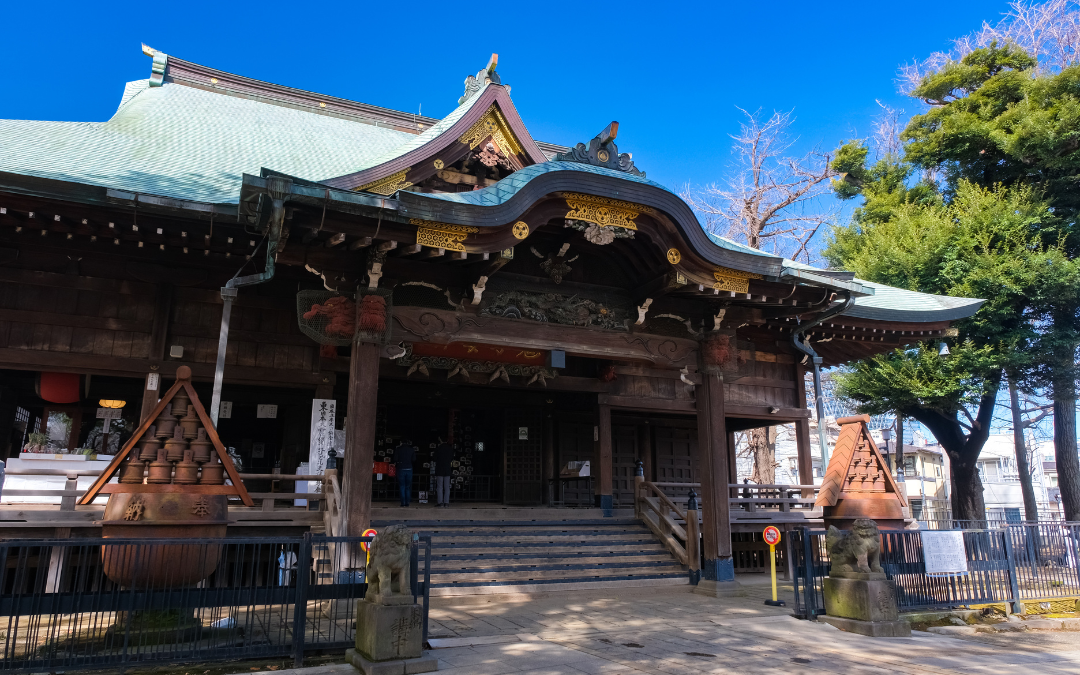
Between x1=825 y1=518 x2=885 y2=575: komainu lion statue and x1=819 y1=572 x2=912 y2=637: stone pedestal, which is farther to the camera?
x1=825 y1=518 x2=885 y2=575: komainu lion statue

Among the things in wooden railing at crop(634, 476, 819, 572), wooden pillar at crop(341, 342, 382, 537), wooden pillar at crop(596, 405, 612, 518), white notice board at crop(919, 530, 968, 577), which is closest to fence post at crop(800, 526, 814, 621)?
white notice board at crop(919, 530, 968, 577)

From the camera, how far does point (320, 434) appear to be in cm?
1087

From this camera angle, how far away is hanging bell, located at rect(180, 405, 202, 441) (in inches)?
251

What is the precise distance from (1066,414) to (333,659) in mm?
21063

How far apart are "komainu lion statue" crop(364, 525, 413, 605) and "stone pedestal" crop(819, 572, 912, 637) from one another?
519cm

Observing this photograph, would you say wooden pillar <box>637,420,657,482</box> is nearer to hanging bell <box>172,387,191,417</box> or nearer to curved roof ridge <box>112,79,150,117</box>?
hanging bell <box>172,387,191,417</box>

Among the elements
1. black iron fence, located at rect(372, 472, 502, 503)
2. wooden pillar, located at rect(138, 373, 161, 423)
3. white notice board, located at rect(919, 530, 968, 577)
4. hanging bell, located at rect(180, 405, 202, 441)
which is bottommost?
white notice board, located at rect(919, 530, 968, 577)

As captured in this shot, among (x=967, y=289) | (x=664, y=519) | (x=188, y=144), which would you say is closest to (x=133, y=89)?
(x=188, y=144)

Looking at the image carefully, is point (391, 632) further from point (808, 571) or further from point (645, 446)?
point (645, 446)

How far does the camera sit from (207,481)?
630 centimetres

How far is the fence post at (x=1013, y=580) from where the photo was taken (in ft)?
30.1

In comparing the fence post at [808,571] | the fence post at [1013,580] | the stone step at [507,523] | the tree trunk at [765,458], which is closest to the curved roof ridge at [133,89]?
the stone step at [507,523]

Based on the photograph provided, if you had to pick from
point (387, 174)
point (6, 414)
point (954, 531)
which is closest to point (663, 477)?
point (954, 531)

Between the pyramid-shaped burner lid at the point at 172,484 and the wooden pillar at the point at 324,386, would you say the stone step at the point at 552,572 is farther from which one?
the pyramid-shaped burner lid at the point at 172,484
